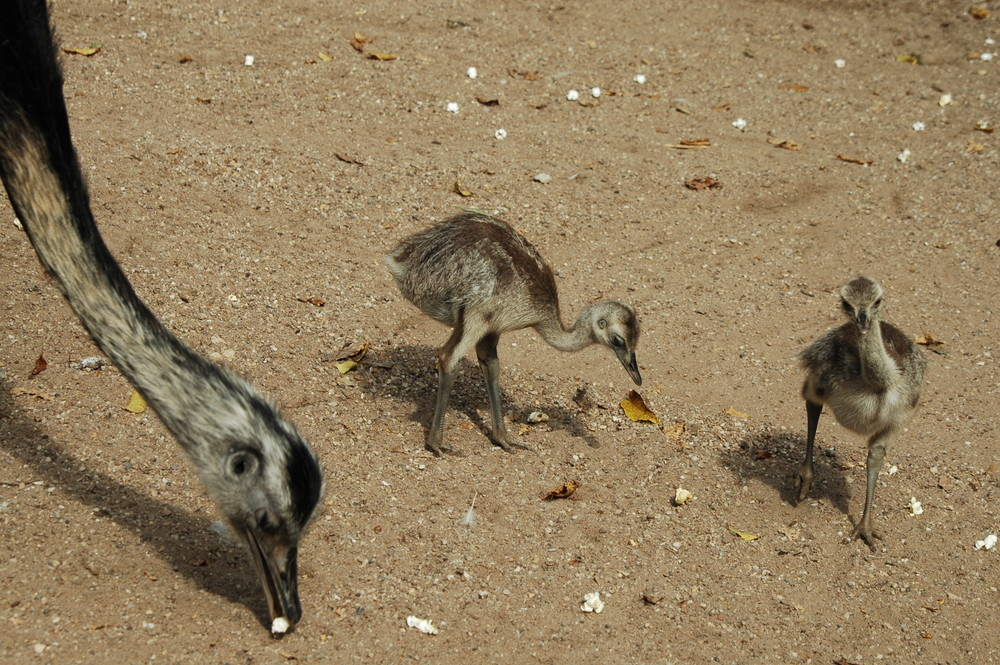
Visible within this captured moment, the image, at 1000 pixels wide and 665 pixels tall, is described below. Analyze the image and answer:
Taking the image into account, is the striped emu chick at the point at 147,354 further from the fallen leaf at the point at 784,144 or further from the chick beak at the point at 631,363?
the fallen leaf at the point at 784,144

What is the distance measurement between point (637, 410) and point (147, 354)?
4.08 m

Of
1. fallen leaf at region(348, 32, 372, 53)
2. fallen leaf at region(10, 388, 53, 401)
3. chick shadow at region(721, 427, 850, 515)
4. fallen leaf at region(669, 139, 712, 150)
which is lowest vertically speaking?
chick shadow at region(721, 427, 850, 515)

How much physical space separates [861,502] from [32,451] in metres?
5.59

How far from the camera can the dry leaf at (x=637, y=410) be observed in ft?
25.8

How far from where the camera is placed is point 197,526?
235 inches

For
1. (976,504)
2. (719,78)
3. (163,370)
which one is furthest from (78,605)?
(719,78)

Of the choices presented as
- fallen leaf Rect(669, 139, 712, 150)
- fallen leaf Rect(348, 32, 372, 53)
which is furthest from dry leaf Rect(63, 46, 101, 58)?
fallen leaf Rect(669, 139, 712, 150)

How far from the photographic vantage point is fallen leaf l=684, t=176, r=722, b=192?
36.1 ft

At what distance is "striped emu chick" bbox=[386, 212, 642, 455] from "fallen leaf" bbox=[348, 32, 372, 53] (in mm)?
A: 5525

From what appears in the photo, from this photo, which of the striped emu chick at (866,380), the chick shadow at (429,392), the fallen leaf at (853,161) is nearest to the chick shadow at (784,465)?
the striped emu chick at (866,380)

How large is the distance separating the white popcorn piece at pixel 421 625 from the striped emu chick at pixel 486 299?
177 cm

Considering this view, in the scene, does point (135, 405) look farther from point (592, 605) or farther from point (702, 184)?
point (702, 184)

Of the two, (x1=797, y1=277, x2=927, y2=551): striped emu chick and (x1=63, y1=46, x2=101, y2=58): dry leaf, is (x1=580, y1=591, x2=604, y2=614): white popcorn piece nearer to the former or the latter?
(x1=797, y1=277, x2=927, y2=551): striped emu chick

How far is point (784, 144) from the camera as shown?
12.1 m
